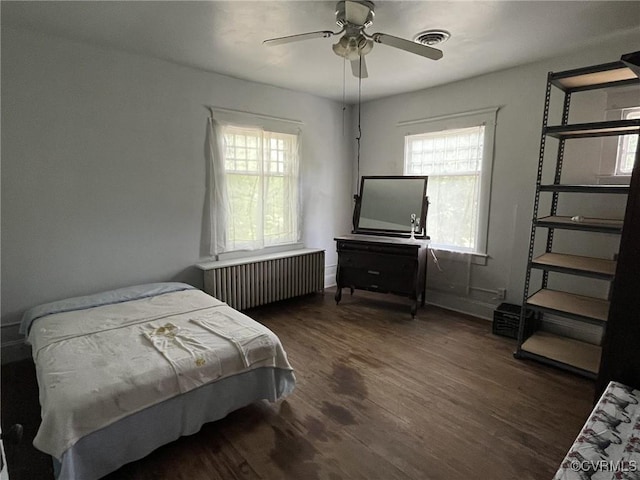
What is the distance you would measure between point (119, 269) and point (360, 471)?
272 cm

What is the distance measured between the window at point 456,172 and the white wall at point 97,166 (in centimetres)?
203

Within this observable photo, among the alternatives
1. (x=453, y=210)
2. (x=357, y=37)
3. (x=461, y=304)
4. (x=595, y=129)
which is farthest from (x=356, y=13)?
(x=461, y=304)

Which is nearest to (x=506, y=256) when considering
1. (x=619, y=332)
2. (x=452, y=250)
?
(x=452, y=250)

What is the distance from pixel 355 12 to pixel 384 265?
2520 millimetres

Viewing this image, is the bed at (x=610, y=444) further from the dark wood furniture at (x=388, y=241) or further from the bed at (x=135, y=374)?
the dark wood furniture at (x=388, y=241)

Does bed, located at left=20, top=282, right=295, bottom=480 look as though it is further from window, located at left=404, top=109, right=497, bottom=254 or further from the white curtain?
window, located at left=404, top=109, right=497, bottom=254

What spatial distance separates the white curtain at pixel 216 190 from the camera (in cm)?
366

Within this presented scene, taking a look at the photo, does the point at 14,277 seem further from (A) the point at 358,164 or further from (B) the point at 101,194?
(A) the point at 358,164

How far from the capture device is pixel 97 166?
9.98 ft

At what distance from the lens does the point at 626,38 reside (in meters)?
2.74

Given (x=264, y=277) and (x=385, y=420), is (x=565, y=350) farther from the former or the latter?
(x=264, y=277)

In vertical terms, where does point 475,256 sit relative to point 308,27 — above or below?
below

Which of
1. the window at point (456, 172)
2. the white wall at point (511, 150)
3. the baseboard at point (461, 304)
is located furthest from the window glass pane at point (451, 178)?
the baseboard at point (461, 304)

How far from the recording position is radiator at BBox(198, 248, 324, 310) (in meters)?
3.62
